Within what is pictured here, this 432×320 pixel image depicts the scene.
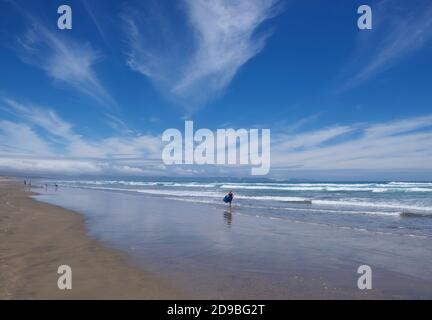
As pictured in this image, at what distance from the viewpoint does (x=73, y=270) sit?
22.9ft

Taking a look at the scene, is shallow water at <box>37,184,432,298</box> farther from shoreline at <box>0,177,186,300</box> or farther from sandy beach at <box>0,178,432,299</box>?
shoreline at <box>0,177,186,300</box>

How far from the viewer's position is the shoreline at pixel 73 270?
5.68m

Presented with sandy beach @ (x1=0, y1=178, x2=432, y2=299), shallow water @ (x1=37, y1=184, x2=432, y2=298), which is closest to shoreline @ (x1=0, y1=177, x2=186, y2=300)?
sandy beach @ (x1=0, y1=178, x2=432, y2=299)

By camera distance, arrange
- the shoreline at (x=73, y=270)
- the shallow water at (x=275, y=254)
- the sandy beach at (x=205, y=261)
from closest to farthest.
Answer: the shoreline at (x=73, y=270) → the sandy beach at (x=205, y=261) → the shallow water at (x=275, y=254)

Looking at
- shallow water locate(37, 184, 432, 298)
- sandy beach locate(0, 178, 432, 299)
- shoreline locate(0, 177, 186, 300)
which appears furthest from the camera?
shallow water locate(37, 184, 432, 298)

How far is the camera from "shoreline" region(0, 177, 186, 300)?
5.68 metres

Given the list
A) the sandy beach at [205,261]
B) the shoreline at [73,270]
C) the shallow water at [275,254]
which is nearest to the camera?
the shoreline at [73,270]

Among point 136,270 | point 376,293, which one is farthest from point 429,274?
point 136,270

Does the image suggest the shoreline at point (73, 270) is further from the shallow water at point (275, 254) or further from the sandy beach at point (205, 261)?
the shallow water at point (275, 254)

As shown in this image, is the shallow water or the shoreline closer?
the shoreline

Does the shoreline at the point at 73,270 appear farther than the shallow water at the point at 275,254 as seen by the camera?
No

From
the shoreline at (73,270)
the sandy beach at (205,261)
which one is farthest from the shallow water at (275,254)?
the shoreline at (73,270)

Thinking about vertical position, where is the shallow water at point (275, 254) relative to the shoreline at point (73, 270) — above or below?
below

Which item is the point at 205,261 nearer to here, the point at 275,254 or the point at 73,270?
the point at 275,254
